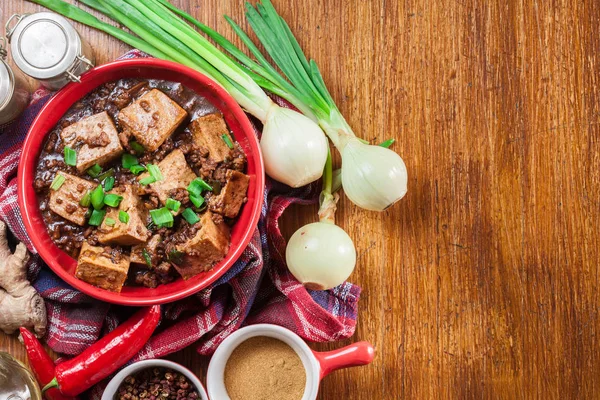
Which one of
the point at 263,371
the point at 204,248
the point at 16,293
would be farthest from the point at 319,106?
the point at 16,293

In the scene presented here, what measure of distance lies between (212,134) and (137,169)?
0.31 meters

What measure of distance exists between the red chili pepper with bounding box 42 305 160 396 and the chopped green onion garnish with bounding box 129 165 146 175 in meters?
0.53

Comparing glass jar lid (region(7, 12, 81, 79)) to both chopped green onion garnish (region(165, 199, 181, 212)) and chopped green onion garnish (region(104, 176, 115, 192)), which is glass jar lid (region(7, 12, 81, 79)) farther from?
chopped green onion garnish (region(165, 199, 181, 212))

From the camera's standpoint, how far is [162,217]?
2.37m

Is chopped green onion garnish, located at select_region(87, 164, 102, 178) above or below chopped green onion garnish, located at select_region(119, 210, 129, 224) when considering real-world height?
above

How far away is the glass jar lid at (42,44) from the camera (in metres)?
2.29

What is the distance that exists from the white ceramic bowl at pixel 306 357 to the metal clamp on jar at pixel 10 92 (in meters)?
1.19

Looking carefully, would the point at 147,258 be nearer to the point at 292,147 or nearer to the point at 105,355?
the point at 105,355

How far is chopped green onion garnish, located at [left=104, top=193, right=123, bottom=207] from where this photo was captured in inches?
92.7

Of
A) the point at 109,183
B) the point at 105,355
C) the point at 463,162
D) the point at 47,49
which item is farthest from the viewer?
the point at 463,162

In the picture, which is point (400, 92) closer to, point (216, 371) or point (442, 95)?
point (442, 95)

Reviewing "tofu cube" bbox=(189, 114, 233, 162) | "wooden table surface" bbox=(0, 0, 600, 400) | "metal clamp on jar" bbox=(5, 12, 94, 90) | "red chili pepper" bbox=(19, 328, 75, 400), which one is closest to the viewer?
"metal clamp on jar" bbox=(5, 12, 94, 90)

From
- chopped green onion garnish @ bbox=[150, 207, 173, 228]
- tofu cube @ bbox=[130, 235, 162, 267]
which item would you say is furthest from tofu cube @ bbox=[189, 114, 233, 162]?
tofu cube @ bbox=[130, 235, 162, 267]

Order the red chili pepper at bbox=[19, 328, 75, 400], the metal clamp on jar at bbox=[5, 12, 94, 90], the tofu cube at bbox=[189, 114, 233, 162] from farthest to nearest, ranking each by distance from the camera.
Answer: the red chili pepper at bbox=[19, 328, 75, 400] → the tofu cube at bbox=[189, 114, 233, 162] → the metal clamp on jar at bbox=[5, 12, 94, 90]
